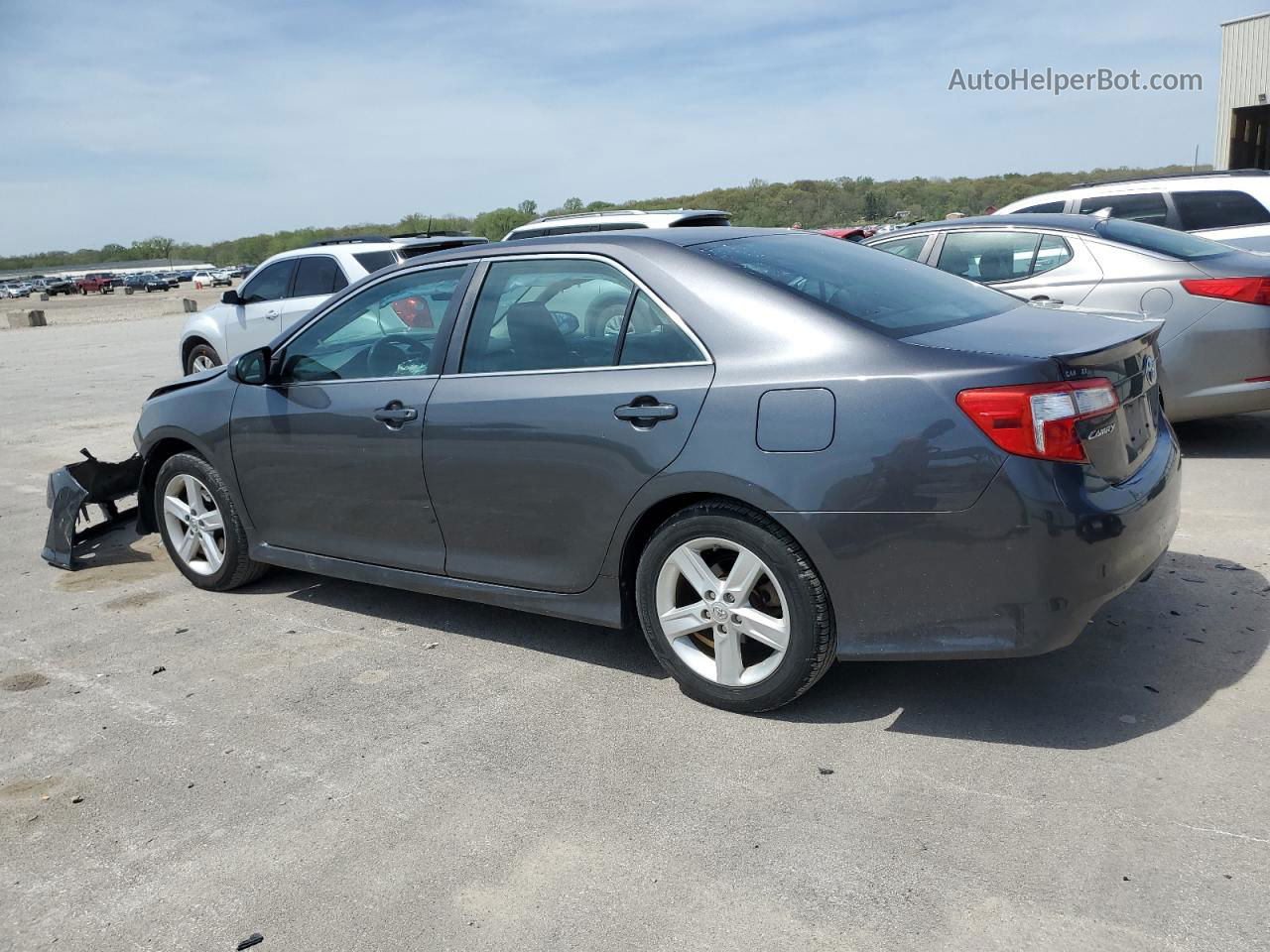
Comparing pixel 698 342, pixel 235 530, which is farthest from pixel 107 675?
pixel 698 342

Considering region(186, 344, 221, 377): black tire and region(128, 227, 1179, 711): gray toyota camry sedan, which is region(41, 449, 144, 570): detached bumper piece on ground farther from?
region(186, 344, 221, 377): black tire

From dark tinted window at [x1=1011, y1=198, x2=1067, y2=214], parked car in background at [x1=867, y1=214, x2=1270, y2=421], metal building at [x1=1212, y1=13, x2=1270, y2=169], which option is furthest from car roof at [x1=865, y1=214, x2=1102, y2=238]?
metal building at [x1=1212, y1=13, x2=1270, y2=169]

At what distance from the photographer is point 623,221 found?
1238 centimetres

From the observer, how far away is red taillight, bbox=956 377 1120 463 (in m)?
3.37

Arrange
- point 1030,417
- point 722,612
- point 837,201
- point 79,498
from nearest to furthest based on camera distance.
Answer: point 1030,417
point 722,612
point 79,498
point 837,201

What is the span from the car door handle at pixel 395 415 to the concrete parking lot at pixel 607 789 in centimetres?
96

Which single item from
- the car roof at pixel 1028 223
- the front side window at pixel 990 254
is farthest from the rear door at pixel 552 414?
the car roof at pixel 1028 223

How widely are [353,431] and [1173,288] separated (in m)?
5.28

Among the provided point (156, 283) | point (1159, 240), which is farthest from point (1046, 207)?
point (156, 283)

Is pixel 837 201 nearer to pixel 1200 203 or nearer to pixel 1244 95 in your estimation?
pixel 1244 95

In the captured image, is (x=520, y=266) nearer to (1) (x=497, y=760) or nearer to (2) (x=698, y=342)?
(2) (x=698, y=342)

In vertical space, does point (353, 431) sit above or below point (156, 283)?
above

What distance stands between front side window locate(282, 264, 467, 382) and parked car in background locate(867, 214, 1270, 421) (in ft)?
13.5

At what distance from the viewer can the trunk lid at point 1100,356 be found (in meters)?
3.51
